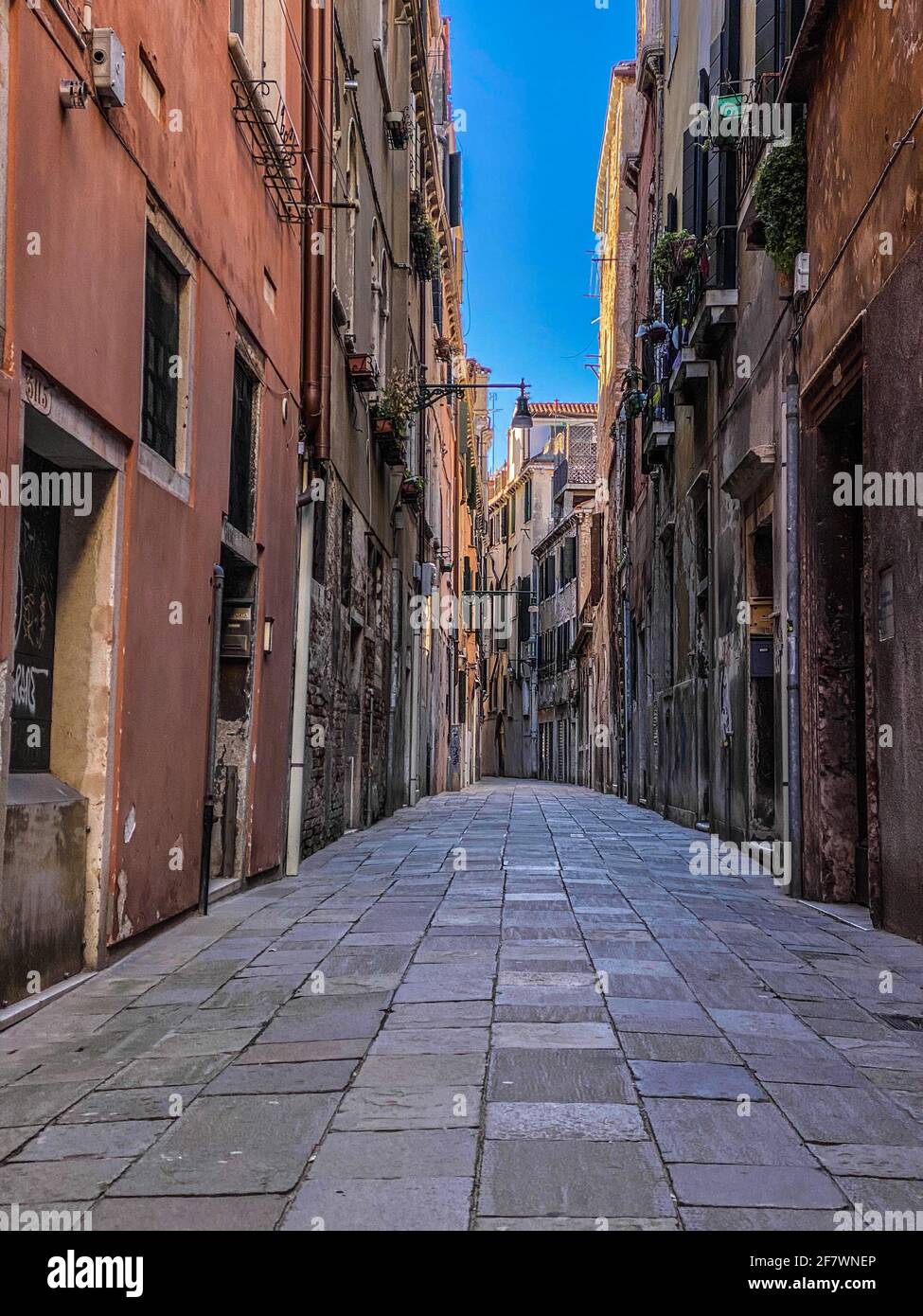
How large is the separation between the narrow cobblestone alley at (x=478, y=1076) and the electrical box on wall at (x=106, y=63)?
11.1 feet

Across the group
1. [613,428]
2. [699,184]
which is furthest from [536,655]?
[699,184]

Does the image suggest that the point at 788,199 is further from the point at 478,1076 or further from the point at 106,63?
the point at 478,1076

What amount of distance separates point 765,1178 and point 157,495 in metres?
4.33

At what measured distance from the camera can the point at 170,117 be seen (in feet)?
20.8

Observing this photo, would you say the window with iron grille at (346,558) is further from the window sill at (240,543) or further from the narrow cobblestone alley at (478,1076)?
the narrow cobblestone alley at (478,1076)

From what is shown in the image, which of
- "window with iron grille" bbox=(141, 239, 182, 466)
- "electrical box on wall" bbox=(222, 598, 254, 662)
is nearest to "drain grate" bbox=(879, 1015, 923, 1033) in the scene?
"window with iron grille" bbox=(141, 239, 182, 466)

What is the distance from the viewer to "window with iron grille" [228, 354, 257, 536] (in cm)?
829

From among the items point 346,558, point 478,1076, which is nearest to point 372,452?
point 346,558

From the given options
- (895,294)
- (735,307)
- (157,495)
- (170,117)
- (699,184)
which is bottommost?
(157,495)

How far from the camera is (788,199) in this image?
8727 mm

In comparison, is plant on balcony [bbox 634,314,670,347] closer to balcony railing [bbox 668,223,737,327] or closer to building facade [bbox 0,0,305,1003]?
balcony railing [bbox 668,223,737,327]

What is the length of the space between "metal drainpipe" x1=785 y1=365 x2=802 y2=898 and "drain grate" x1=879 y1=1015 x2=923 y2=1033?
3.68 metres

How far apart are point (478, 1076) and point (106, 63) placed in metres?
3.91
